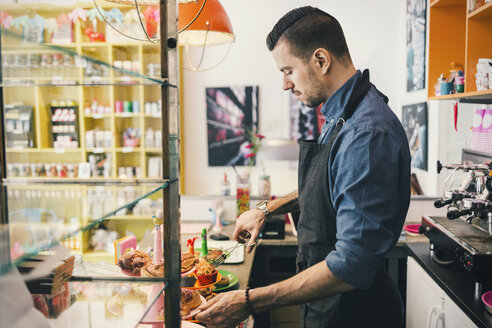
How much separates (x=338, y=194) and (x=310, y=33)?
540 millimetres

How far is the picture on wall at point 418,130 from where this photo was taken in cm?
405

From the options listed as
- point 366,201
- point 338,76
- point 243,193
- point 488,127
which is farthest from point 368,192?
point 243,193

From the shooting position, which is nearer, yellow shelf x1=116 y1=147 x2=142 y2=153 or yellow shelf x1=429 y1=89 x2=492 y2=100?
yellow shelf x1=429 y1=89 x2=492 y2=100

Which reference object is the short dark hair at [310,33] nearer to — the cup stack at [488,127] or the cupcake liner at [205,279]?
the cupcake liner at [205,279]

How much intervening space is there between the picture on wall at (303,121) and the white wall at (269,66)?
93 millimetres

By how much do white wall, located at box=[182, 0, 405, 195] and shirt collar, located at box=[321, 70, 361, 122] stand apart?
383 centimetres

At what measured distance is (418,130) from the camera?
420cm

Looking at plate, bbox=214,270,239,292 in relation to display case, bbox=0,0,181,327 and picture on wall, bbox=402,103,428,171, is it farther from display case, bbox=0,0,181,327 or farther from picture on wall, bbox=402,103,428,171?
picture on wall, bbox=402,103,428,171

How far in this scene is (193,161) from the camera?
553cm

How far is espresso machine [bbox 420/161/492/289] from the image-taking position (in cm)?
174

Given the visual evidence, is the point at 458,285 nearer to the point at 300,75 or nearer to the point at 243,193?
the point at 300,75

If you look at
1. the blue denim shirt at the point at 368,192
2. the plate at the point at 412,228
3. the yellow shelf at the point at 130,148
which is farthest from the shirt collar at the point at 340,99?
the yellow shelf at the point at 130,148

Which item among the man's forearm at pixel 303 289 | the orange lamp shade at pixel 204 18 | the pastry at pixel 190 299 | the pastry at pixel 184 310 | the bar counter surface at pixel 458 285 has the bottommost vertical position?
the bar counter surface at pixel 458 285

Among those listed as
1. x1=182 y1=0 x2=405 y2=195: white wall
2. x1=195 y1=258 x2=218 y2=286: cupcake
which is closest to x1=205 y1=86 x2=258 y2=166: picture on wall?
x1=182 y1=0 x2=405 y2=195: white wall
